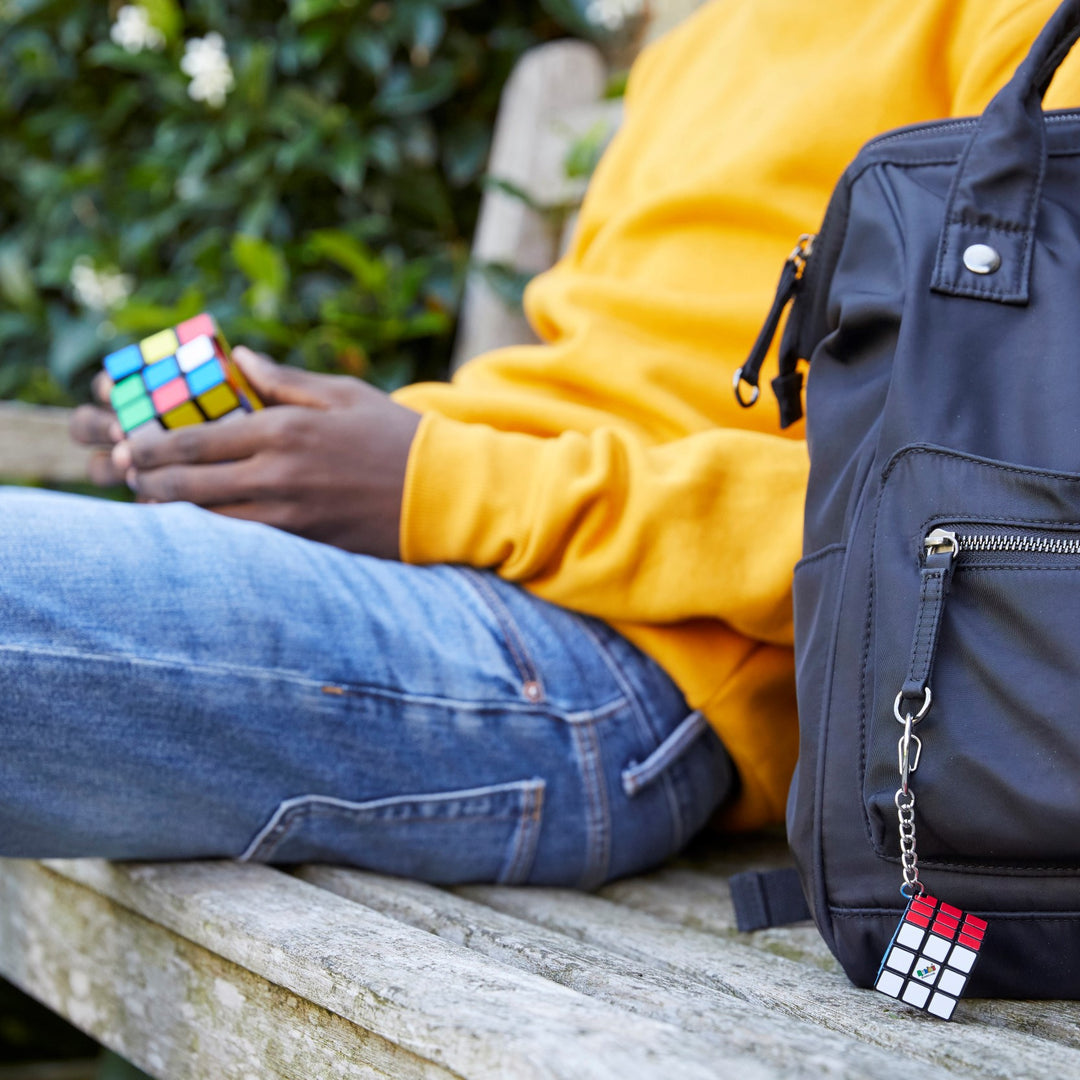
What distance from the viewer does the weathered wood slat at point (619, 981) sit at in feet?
1.48

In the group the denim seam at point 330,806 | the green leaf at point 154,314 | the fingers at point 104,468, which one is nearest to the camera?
the denim seam at point 330,806

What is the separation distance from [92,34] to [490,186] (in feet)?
3.85

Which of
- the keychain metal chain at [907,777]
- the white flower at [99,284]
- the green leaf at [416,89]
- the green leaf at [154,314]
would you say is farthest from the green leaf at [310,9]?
the keychain metal chain at [907,777]

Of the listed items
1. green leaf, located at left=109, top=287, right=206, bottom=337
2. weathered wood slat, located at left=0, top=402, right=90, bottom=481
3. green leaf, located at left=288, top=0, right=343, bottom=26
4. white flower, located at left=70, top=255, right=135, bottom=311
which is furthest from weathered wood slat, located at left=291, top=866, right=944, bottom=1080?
white flower, located at left=70, top=255, right=135, bottom=311

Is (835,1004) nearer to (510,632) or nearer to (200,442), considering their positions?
(510,632)

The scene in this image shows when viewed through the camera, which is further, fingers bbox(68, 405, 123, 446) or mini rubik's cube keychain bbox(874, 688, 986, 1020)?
fingers bbox(68, 405, 123, 446)

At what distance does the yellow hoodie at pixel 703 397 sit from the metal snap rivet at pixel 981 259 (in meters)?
0.21

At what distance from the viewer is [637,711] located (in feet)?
2.89

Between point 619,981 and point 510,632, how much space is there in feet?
1.05

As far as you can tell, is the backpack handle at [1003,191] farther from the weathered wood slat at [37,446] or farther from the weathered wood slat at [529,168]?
the weathered wood slat at [37,446]

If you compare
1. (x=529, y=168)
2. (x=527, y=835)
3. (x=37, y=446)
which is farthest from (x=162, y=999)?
(x=529, y=168)

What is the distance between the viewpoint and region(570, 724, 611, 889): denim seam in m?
0.86

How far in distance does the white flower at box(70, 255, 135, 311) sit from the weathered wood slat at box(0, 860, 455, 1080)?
1.47 metres

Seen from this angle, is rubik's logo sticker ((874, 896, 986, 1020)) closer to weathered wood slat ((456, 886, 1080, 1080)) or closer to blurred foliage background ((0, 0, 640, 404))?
weathered wood slat ((456, 886, 1080, 1080))
